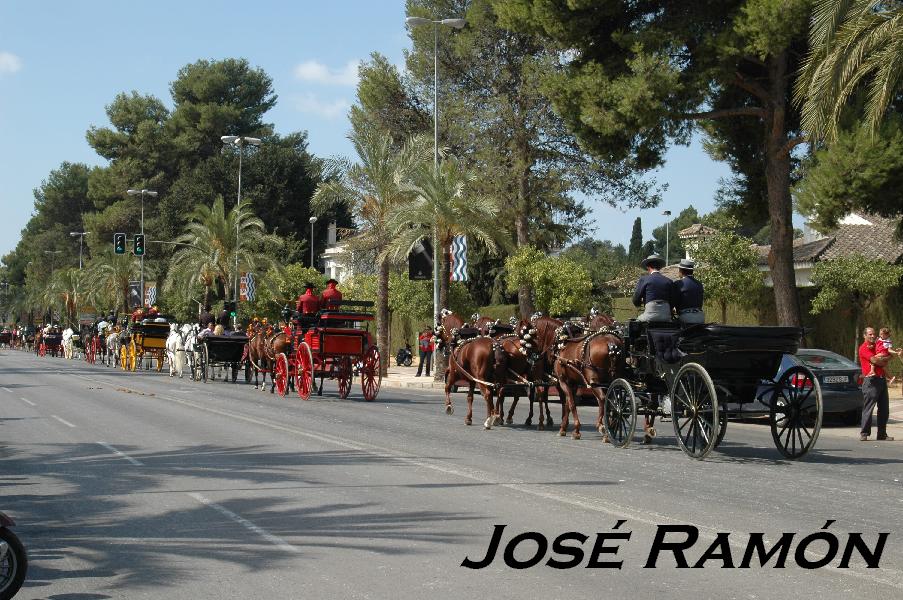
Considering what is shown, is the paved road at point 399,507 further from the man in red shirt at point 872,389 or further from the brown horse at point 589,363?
the brown horse at point 589,363

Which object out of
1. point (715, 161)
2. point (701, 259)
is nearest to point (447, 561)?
point (715, 161)

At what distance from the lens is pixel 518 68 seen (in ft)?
153

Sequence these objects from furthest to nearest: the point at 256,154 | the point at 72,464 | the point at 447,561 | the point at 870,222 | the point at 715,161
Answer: the point at 256,154 < the point at 870,222 < the point at 715,161 < the point at 72,464 < the point at 447,561

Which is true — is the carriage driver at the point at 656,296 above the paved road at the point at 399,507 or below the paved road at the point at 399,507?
above

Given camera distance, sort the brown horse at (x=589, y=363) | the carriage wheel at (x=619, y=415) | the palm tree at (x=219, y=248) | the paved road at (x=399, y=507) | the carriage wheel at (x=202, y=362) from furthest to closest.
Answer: the palm tree at (x=219, y=248)
the carriage wheel at (x=202, y=362)
the brown horse at (x=589, y=363)
the carriage wheel at (x=619, y=415)
the paved road at (x=399, y=507)

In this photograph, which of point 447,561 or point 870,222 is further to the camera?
point 870,222

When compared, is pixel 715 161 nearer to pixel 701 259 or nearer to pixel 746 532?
pixel 701 259

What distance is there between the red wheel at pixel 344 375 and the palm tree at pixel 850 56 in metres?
11.3

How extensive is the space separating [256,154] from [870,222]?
44.4 m

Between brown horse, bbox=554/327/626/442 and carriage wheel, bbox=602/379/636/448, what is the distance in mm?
217

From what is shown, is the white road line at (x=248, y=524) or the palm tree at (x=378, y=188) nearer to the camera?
the white road line at (x=248, y=524)

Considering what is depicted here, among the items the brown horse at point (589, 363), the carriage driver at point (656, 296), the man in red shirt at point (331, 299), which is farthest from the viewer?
the man in red shirt at point (331, 299)

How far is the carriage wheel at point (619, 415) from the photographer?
14.9 meters

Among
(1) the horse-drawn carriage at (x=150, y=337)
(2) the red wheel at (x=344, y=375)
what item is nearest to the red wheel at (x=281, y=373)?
(2) the red wheel at (x=344, y=375)
